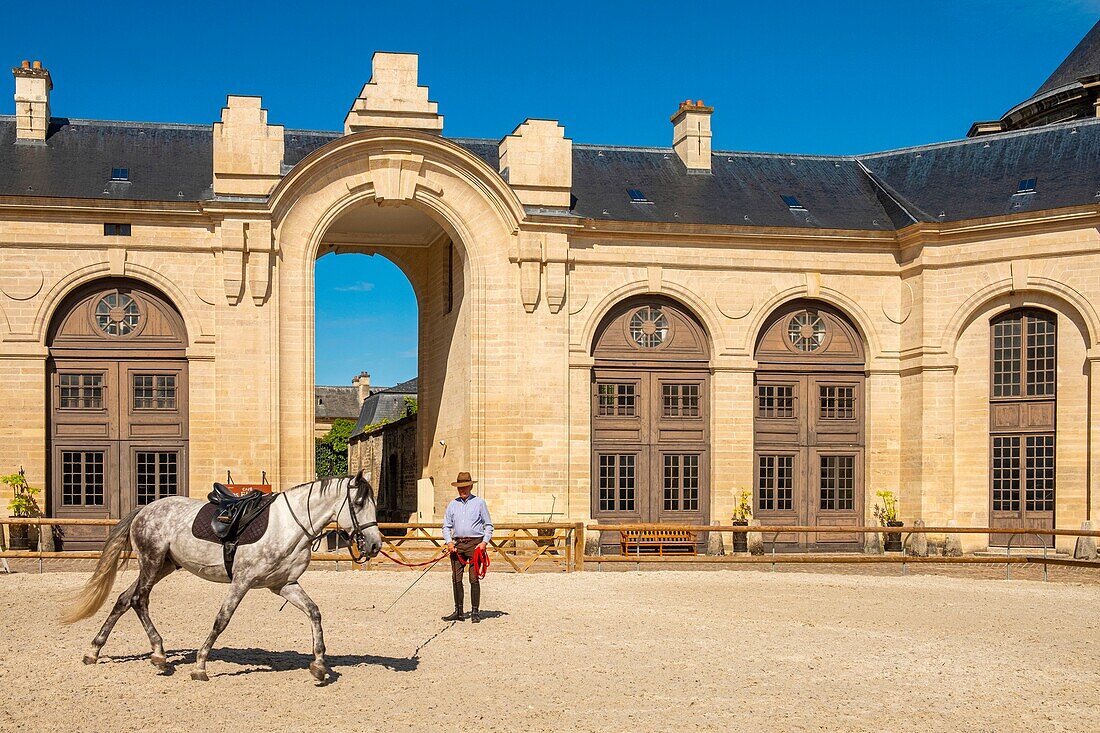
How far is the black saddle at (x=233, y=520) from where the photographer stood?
986 cm

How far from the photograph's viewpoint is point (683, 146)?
2775 centimetres

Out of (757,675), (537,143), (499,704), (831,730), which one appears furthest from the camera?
(537,143)

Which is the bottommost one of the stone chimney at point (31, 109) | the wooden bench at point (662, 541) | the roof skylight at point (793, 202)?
the wooden bench at point (662, 541)

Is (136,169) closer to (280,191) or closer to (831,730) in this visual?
(280,191)

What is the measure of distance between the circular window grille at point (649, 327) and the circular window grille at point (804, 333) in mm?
2638

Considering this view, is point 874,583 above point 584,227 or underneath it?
underneath

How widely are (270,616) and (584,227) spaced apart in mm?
12565

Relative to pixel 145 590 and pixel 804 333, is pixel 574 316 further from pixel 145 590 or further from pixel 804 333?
pixel 145 590

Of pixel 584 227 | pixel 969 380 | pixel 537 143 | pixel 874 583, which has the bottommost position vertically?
pixel 874 583

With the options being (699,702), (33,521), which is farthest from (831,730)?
(33,521)

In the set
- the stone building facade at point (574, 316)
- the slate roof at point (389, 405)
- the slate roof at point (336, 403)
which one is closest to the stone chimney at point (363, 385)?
the slate roof at point (336, 403)

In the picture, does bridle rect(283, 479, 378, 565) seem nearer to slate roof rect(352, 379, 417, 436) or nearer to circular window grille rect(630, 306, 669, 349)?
circular window grille rect(630, 306, 669, 349)

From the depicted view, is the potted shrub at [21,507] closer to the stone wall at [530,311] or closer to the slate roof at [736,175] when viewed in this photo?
the stone wall at [530,311]

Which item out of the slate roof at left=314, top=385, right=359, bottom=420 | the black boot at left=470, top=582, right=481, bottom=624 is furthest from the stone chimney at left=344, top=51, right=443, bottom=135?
the slate roof at left=314, top=385, right=359, bottom=420
